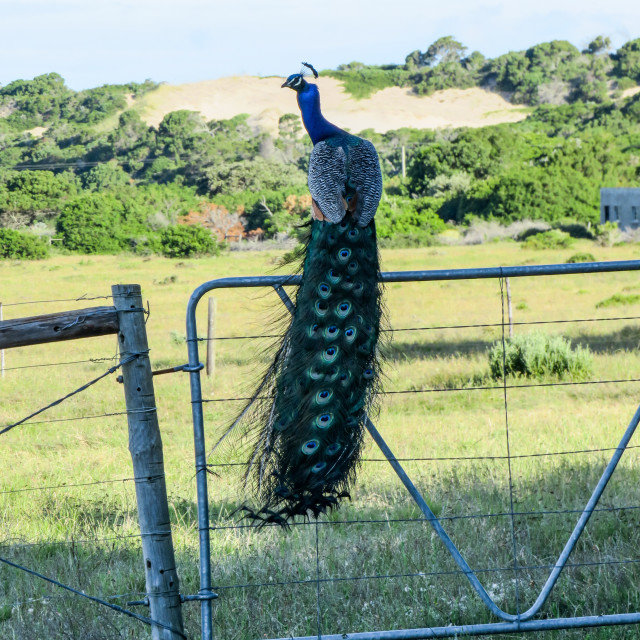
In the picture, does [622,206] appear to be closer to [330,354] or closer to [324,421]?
[330,354]

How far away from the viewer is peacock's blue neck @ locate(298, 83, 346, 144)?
4738mm

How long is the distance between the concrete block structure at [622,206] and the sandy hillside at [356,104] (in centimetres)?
7374

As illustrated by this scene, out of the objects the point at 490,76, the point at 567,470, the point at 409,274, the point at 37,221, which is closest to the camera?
the point at 409,274

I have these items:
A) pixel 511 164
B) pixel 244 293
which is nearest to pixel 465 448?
pixel 244 293

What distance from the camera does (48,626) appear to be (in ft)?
12.1

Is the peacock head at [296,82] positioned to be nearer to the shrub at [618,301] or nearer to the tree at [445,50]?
the shrub at [618,301]

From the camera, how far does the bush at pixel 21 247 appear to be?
41281mm

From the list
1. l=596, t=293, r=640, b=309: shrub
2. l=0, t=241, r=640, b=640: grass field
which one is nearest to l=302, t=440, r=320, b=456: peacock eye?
l=0, t=241, r=640, b=640: grass field

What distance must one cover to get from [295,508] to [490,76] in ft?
459

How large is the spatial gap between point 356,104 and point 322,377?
128360 millimetres

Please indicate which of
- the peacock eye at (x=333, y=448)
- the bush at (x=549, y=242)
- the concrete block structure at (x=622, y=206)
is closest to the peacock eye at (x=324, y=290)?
the peacock eye at (x=333, y=448)

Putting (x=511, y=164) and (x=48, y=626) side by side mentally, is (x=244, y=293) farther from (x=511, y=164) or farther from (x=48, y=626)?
(x=511, y=164)

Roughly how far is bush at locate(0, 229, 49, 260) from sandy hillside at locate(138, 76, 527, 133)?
73438 mm

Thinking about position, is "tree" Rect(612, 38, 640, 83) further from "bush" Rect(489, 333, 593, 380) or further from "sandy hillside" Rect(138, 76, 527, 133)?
"bush" Rect(489, 333, 593, 380)
